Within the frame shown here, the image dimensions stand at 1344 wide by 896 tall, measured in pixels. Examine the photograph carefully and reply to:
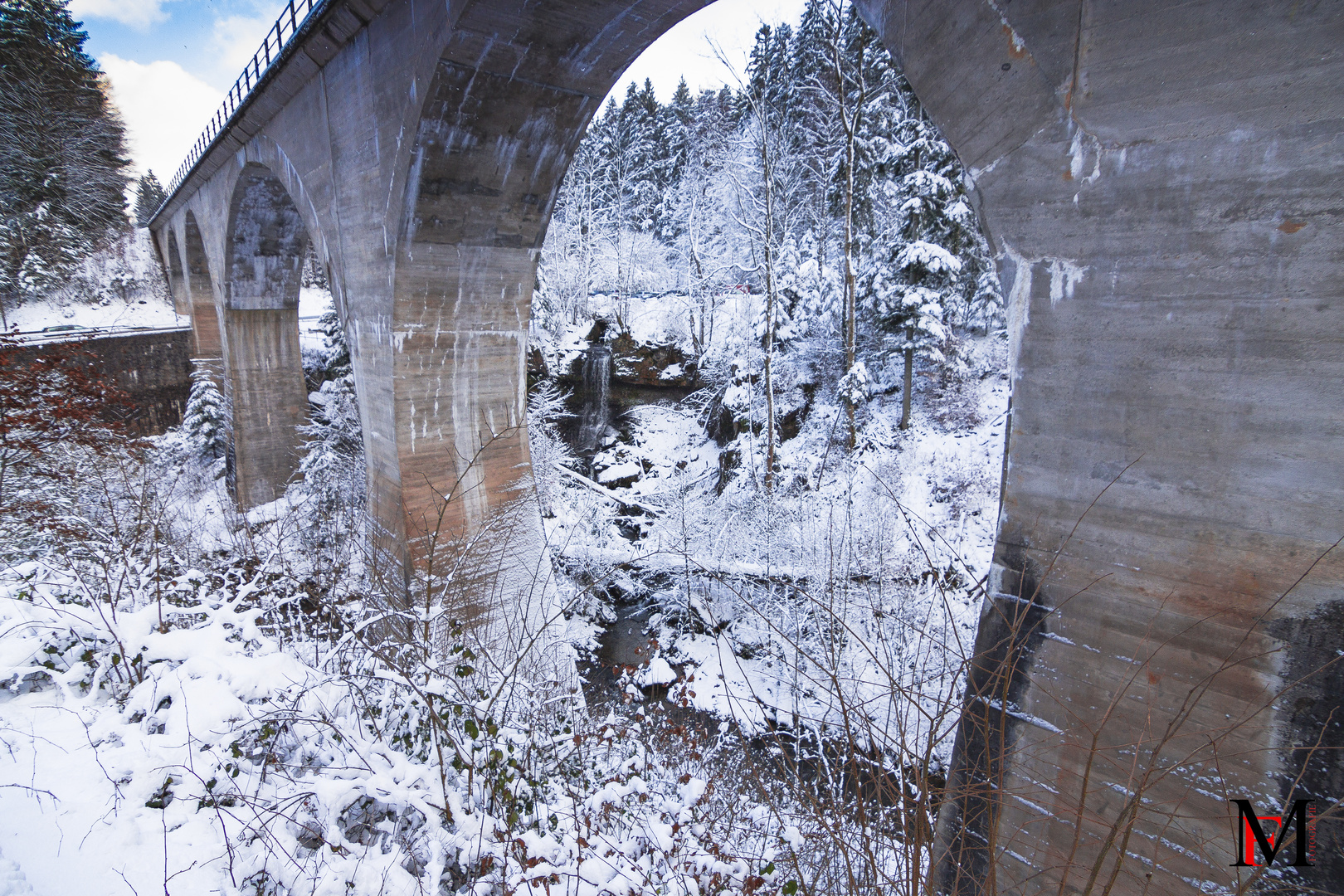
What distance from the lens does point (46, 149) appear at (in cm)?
1941

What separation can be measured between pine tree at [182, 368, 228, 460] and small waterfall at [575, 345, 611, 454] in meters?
9.24

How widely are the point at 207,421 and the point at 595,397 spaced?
10.2m

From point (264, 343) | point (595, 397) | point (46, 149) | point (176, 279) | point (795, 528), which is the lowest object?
point (795, 528)

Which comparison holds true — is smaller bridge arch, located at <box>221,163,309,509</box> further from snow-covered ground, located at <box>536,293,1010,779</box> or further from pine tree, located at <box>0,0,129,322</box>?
pine tree, located at <box>0,0,129,322</box>

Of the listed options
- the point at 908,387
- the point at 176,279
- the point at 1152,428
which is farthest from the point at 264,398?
the point at 1152,428

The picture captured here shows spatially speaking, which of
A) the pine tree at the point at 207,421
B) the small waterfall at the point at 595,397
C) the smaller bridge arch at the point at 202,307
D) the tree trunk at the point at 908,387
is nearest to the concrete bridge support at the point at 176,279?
the smaller bridge arch at the point at 202,307

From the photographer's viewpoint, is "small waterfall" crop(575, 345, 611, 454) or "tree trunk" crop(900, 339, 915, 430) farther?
"small waterfall" crop(575, 345, 611, 454)

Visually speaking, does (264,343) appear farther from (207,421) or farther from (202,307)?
(202,307)

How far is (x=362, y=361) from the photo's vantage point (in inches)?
256

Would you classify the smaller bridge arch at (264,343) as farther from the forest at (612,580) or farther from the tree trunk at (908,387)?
the tree trunk at (908,387)

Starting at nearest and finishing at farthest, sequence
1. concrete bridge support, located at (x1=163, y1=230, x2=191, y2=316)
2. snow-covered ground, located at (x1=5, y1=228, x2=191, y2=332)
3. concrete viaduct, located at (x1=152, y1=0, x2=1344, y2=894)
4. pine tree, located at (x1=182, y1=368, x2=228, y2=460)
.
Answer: concrete viaduct, located at (x1=152, y1=0, x2=1344, y2=894), pine tree, located at (x1=182, y1=368, x2=228, y2=460), concrete bridge support, located at (x1=163, y1=230, x2=191, y2=316), snow-covered ground, located at (x1=5, y1=228, x2=191, y2=332)

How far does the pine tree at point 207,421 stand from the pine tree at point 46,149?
1040cm

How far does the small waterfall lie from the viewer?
55.2 ft

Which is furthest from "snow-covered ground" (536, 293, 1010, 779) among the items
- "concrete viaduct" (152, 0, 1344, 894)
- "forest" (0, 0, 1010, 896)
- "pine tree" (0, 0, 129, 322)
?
"pine tree" (0, 0, 129, 322)
